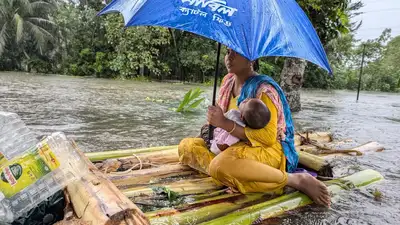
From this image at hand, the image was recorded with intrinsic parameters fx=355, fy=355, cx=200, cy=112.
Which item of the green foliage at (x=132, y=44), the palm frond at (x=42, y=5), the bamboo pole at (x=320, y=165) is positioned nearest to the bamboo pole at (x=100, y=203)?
the bamboo pole at (x=320, y=165)

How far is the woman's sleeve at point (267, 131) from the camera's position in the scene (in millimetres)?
2350

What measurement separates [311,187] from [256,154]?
0.52 m


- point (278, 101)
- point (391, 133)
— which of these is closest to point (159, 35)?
point (391, 133)

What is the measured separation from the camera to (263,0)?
2137 millimetres

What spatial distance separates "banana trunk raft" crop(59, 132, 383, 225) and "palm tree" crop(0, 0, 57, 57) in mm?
22481

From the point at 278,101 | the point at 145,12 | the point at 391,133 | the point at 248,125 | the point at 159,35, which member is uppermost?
the point at 159,35

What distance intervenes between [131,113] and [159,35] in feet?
43.7

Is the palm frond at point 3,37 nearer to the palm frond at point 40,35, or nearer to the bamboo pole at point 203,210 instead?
the palm frond at point 40,35

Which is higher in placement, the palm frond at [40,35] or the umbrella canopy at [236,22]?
the palm frond at [40,35]

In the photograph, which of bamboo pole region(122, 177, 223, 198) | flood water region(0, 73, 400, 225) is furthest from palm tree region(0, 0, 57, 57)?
bamboo pole region(122, 177, 223, 198)

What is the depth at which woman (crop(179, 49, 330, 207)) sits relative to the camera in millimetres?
2361

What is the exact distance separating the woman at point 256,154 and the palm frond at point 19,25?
75.4 ft

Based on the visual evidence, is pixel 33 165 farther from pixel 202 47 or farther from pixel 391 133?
pixel 202 47

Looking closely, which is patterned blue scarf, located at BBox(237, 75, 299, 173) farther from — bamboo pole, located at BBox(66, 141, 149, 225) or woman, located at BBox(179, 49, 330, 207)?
bamboo pole, located at BBox(66, 141, 149, 225)
